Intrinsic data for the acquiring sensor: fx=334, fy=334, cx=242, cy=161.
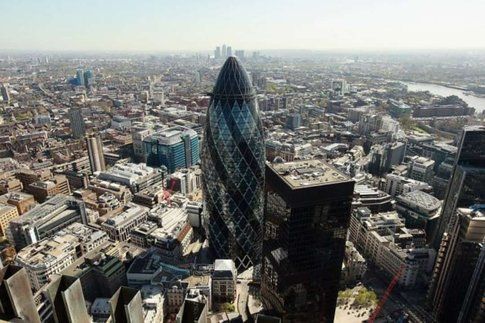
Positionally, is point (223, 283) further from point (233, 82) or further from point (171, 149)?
point (171, 149)

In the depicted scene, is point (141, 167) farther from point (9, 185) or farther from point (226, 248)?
point (226, 248)

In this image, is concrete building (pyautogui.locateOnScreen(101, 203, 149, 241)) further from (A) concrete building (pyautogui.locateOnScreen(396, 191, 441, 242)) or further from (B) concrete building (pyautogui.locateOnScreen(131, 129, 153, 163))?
(A) concrete building (pyautogui.locateOnScreen(396, 191, 441, 242))

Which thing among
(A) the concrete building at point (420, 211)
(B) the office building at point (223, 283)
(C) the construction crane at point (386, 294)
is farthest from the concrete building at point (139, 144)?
(C) the construction crane at point (386, 294)

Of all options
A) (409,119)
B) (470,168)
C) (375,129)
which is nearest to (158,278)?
(470,168)

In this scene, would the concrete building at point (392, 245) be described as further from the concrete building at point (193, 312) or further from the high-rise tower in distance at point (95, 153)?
the high-rise tower in distance at point (95, 153)

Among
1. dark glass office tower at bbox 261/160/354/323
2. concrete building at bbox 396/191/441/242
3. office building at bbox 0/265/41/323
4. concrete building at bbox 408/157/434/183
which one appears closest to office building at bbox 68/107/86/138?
dark glass office tower at bbox 261/160/354/323

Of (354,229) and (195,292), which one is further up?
(195,292)
